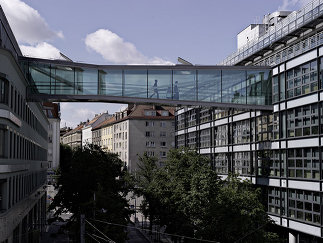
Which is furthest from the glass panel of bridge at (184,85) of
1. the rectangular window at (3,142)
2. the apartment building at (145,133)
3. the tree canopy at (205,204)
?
the apartment building at (145,133)

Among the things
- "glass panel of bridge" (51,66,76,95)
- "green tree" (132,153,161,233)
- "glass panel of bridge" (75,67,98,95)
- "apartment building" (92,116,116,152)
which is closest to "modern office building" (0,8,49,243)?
"glass panel of bridge" (51,66,76,95)

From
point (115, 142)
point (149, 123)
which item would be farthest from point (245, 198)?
point (115, 142)

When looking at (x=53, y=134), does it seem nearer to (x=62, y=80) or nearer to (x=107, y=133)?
(x=107, y=133)

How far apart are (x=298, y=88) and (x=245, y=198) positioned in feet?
30.9

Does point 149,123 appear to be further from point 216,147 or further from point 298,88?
point 298,88

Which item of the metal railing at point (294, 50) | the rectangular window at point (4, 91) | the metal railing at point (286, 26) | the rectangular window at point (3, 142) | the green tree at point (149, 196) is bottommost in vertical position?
the green tree at point (149, 196)

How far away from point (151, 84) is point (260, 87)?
7.94 meters

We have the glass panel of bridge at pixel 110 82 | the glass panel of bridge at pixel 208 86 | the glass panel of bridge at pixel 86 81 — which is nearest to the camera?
the glass panel of bridge at pixel 86 81

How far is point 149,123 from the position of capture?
101 m

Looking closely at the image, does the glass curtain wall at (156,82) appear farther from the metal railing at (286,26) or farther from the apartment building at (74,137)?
the apartment building at (74,137)

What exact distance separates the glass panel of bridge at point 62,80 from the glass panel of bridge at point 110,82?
195 cm

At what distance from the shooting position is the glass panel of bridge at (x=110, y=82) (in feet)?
110

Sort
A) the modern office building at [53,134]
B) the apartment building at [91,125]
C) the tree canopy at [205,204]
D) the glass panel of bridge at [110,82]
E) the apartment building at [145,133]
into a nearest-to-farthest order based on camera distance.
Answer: the tree canopy at [205,204] < the glass panel of bridge at [110,82] < the apartment building at [145,133] < the modern office building at [53,134] < the apartment building at [91,125]

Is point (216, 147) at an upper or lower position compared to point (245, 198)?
upper
